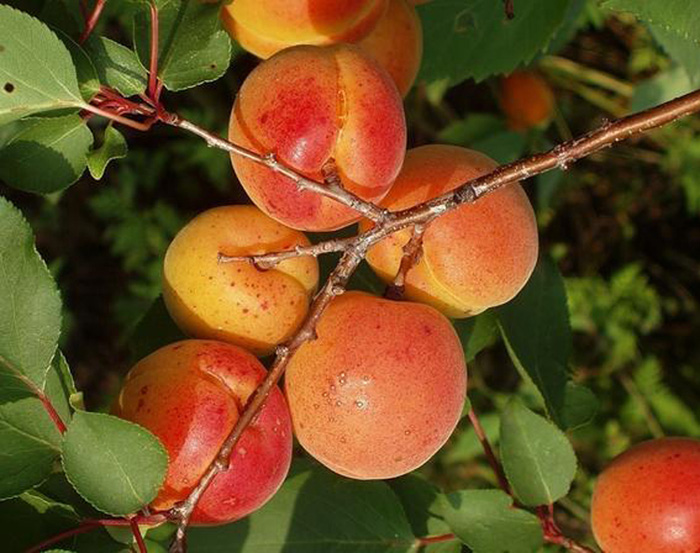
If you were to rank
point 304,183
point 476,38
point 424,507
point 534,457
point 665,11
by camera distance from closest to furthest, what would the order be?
point 304,183 → point 665,11 → point 534,457 → point 424,507 → point 476,38

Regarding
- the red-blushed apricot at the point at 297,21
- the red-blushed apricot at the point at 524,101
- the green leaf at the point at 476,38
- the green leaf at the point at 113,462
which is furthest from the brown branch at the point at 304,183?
the red-blushed apricot at the point at 524,101

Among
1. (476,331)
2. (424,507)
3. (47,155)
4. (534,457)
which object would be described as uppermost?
(47,155)

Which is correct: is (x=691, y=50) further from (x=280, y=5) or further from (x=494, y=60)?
(x=280, y=5)

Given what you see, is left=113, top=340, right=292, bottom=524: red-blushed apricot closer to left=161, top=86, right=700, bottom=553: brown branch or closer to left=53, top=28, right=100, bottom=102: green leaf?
left=161, top=86, right=700, bottom=553: brown branch

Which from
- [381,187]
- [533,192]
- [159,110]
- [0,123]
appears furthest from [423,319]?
[533,192]

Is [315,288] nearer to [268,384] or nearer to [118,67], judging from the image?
[268,384]

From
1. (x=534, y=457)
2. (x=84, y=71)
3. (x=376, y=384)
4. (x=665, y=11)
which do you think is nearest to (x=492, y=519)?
(x=534, y=457)

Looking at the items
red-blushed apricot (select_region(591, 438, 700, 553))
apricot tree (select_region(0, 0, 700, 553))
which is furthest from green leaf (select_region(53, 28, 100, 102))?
red-blushed apricot (select_region(591, 438, 700, 553))
